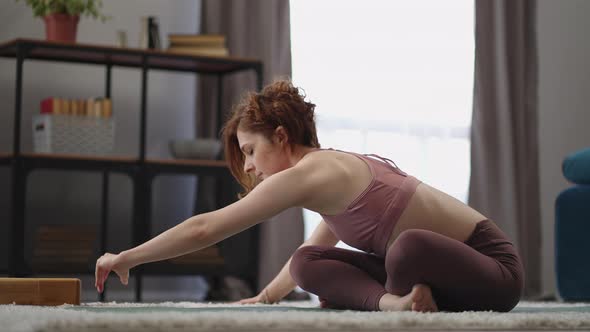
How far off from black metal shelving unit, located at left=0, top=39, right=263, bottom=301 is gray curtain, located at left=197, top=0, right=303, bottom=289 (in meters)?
0.15

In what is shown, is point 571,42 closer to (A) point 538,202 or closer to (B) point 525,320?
(A) point 538,202

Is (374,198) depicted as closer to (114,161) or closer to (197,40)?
(114,161)

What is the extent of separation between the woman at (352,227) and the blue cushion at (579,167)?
4.73 feet

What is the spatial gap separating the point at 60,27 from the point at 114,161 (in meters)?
0.58

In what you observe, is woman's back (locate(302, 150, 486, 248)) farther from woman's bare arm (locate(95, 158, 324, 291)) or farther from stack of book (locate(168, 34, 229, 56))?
stack of book (locate(168, 34, 229, 56))

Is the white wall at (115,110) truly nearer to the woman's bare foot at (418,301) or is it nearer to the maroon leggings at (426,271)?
the maroon leggings at (426,271)

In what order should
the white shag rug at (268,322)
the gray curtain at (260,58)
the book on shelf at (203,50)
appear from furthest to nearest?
the gray curtain at (260,58) → the book on shelf at (203,50) → the white shag rug at (268,322)

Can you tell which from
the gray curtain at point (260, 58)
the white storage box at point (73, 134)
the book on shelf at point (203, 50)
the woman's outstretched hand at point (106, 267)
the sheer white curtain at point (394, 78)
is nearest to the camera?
the woman's outstretched hand at point (106, 267)

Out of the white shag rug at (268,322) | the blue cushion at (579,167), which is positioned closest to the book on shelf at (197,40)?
the blue cushion at (579,167)

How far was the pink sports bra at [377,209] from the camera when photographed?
1.77 m

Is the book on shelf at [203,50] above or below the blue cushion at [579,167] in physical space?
above

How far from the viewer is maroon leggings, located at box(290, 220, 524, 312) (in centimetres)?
163

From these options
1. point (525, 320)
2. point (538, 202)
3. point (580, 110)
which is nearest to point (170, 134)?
point (538, 202)

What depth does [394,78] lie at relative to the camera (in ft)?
14.7
